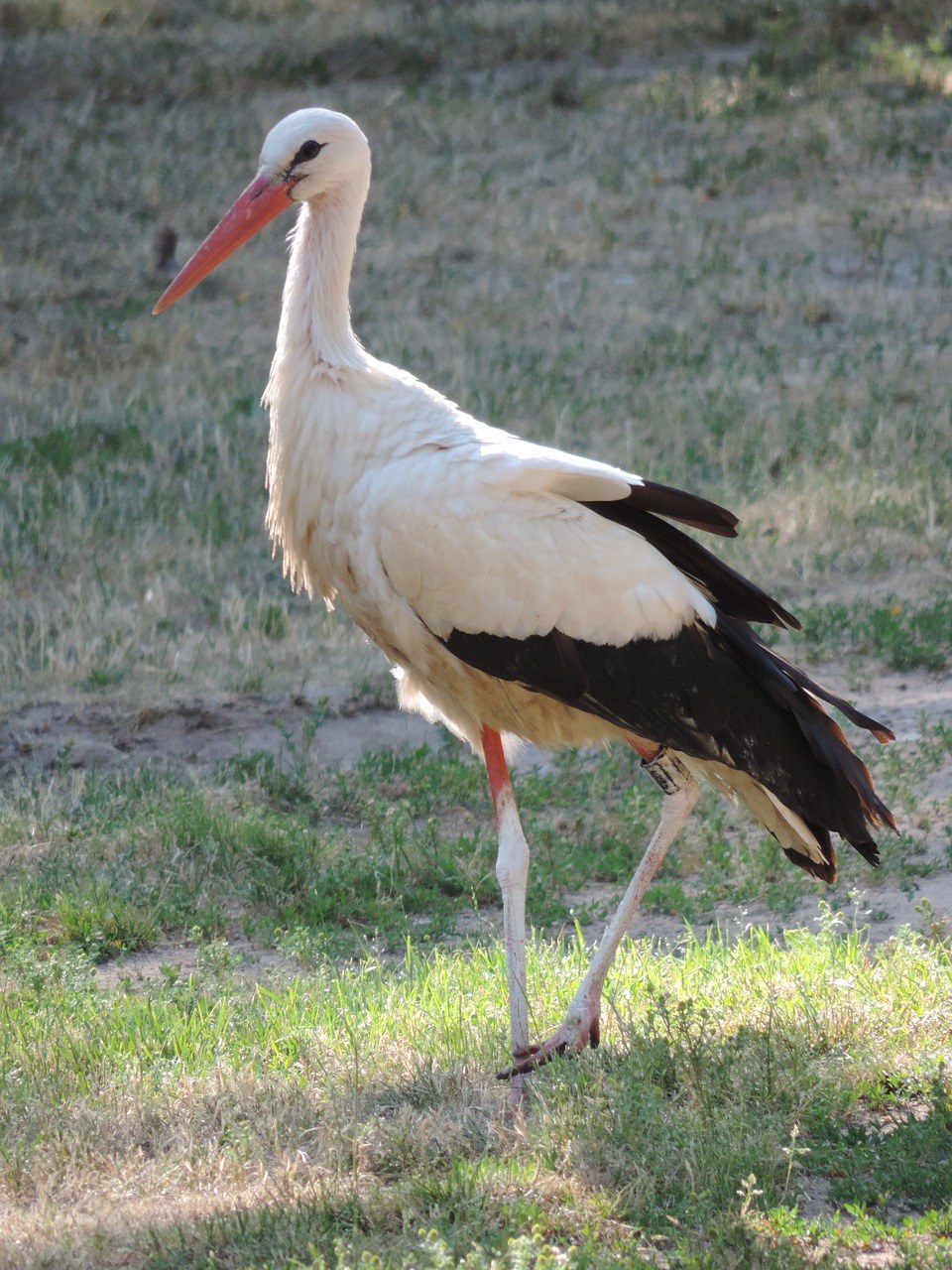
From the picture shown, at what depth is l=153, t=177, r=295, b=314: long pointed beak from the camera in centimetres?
445

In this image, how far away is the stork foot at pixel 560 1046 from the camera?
3818 millimetres

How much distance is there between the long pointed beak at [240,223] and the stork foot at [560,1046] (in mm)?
2158

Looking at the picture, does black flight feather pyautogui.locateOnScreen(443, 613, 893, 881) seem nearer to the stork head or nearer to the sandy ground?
the stork head

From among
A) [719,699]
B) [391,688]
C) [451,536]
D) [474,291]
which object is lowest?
[391,688]

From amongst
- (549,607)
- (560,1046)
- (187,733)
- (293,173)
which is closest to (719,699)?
(549,607)

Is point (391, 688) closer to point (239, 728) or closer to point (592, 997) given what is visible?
point (239, 728)

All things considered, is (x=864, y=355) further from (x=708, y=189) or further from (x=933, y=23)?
(x=933, y=23)

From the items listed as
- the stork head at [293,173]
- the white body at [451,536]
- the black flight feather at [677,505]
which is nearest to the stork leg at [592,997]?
the white body at [451,536]

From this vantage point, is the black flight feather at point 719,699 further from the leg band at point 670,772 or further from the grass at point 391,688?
the grass at point 391,688

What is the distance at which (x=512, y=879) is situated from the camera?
164 inches

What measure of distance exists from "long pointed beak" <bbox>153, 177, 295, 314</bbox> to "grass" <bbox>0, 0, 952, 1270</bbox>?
1.83 meters

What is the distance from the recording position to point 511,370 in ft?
33.9

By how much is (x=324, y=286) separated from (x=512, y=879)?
5.32ft

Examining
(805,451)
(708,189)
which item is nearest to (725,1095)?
(805,451)
